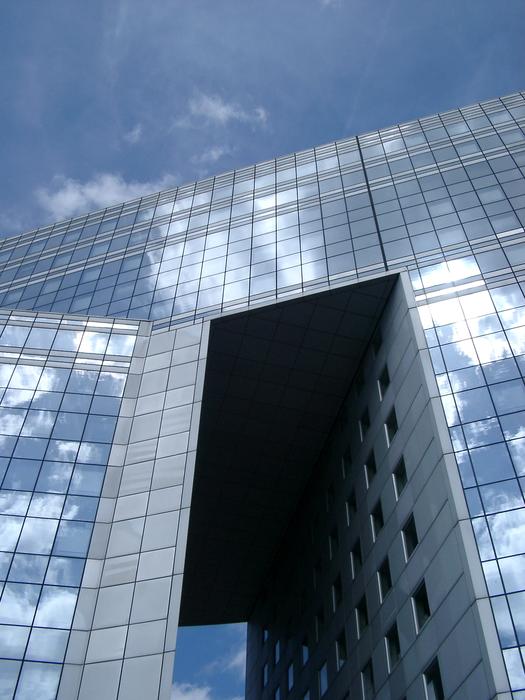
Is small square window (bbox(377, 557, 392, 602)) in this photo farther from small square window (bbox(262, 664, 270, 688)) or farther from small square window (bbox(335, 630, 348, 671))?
small square window (bbox(262, 664, 270, 688))

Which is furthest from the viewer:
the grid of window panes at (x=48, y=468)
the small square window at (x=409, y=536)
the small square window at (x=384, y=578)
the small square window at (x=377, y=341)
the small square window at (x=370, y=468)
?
the small square window at (x=377, y=341)

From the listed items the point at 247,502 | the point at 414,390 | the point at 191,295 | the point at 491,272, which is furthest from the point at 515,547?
the point at 247,502

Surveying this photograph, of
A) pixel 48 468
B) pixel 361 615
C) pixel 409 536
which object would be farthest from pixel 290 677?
pixel 48 468

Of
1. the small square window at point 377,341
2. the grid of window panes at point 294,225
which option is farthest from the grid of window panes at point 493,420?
the grid of window panes at point 294,225

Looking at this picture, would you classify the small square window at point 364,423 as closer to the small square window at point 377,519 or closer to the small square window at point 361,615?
the small square window at point 377,519

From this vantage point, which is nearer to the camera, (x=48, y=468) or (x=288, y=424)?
(x=48, y=468)

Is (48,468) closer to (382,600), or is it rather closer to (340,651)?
(382,600)

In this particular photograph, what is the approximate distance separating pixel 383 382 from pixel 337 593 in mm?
12329

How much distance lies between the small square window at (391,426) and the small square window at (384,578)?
6.02 meters

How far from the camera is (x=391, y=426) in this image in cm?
3841

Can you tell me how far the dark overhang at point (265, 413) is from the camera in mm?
44375

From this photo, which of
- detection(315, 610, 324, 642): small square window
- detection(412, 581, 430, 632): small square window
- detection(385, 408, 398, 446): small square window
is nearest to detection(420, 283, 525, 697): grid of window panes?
detection(385, 408, 398, 446): small square window

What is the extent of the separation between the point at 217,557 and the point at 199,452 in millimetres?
15183

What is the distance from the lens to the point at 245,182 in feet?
197
